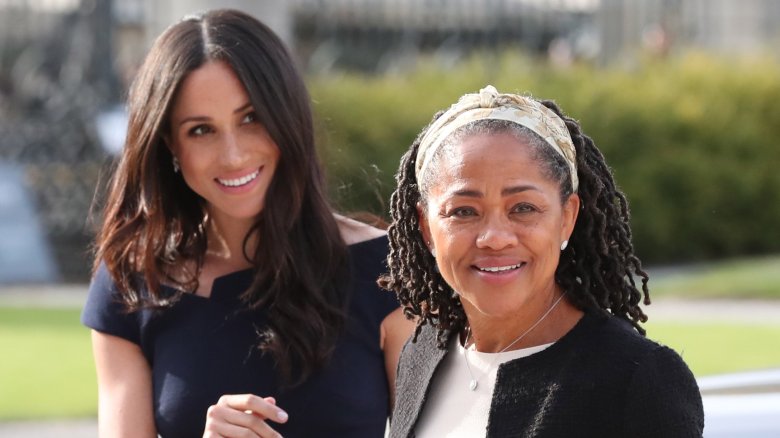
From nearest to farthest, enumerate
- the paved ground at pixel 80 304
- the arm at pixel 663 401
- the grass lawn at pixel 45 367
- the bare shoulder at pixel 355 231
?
the arm at pixel 663 401 < the bare shoulder at pixel 355 231 < the paved ground at pixel 80 304 < the grass lawn at pixel 45 367

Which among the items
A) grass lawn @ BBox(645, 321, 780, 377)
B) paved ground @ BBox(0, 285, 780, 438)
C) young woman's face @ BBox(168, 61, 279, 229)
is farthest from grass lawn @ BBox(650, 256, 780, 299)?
young woman's face @ BBox(168, 61, 279, 229)

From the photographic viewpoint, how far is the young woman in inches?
121

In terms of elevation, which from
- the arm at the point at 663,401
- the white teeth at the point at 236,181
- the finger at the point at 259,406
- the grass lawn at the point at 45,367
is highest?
the grass lawn at the point at 45,367

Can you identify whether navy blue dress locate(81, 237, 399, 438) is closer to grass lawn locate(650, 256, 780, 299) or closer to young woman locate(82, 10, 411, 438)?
young woman locate(82, 10, 411, 438)

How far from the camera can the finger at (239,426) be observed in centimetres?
254

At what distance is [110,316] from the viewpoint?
126 inches

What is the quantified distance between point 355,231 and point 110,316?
63 centimetres

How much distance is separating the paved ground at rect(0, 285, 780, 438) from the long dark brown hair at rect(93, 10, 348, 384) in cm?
393

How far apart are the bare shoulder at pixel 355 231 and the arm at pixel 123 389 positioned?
570mm

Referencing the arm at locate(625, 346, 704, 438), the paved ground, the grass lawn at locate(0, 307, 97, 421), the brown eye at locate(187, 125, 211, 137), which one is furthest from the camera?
the grass lawn at locate(0, 307, 97, 421)

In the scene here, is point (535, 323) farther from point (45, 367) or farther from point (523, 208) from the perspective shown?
point (45, 367)

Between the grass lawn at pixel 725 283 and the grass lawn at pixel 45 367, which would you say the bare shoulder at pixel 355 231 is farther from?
the grass lawn at pixel 725 283

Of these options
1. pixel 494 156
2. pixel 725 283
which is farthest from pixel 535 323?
pixel 725 283

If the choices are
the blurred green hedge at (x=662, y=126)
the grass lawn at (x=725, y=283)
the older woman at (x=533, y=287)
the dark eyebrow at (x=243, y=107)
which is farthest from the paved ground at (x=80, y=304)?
the older woman at (x=533, y=287)
